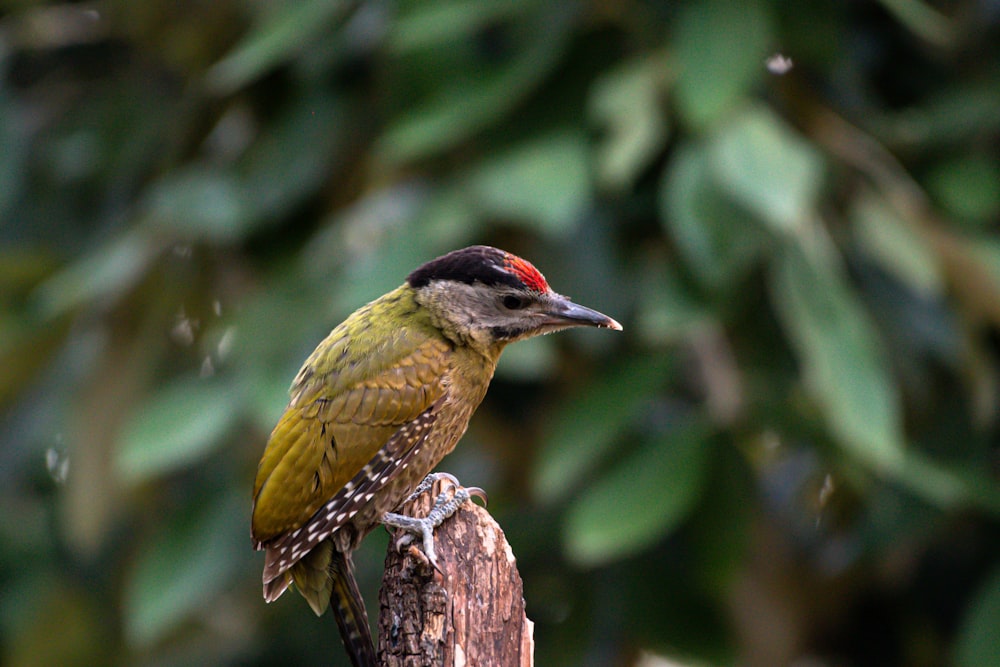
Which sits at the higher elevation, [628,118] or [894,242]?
[628,118]

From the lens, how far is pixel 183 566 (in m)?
5.42

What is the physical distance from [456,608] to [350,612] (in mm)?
425

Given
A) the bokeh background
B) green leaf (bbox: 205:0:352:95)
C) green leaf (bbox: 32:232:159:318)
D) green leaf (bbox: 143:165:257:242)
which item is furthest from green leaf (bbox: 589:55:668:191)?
green leaf (bbox: 32:232:159:318)

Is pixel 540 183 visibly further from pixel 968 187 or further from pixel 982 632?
pixel 982 632

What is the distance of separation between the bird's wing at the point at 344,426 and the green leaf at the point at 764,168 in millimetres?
1428

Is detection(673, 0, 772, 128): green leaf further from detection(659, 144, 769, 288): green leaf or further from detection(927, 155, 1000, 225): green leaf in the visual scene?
detection(927, 155, 1000, 225): green leaf

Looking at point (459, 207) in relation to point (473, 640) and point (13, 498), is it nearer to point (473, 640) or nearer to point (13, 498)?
point (473, 640)

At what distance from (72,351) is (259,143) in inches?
49.3

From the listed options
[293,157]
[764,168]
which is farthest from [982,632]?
[293,157]

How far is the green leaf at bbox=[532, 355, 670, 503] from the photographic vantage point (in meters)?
4.76

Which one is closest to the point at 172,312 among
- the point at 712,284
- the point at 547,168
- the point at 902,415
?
the point at 547,168

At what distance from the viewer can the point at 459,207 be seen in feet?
16.2

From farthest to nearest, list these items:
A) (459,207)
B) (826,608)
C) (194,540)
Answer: (826,608)
(194,540)
(459,207)

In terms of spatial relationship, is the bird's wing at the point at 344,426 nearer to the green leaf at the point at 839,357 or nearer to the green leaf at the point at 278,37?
the green leaf at the point at 839,357
